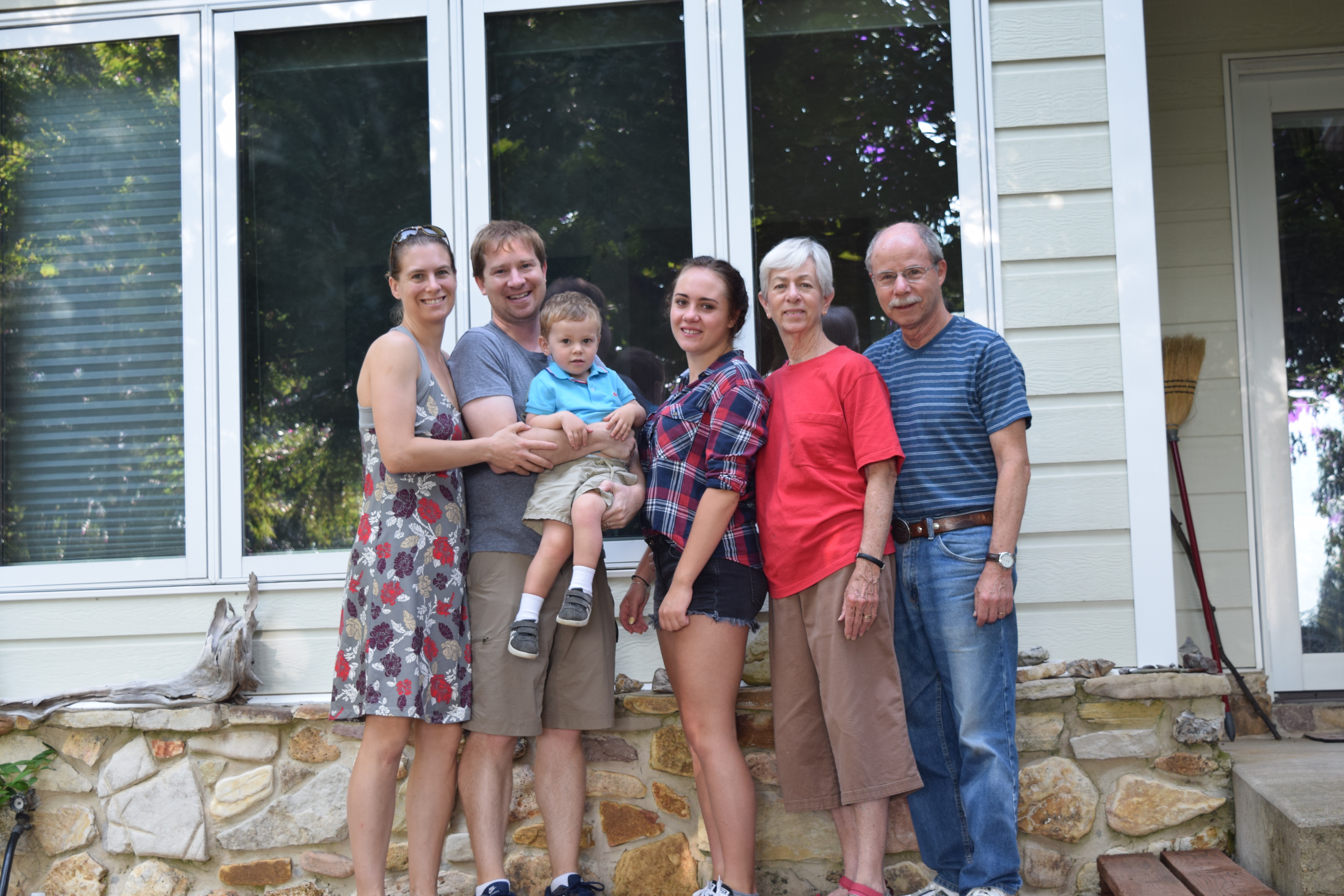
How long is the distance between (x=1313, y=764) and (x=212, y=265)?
146 inches

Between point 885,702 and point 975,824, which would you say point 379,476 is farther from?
point 975,824

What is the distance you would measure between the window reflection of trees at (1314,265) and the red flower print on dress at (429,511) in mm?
3308

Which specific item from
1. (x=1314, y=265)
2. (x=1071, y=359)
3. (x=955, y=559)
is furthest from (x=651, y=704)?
(x=1314, y=265)

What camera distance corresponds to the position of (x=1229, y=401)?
3.88 m

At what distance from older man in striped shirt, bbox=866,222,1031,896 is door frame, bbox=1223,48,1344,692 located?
1.83m

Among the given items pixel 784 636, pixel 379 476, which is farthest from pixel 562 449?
pixel 784 636

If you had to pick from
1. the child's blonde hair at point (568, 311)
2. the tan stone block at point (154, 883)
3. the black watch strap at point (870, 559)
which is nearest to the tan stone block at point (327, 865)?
the tan stone block at point (154, 883)

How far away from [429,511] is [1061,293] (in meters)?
1.94

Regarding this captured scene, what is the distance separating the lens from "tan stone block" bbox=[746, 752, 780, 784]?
2.90 m

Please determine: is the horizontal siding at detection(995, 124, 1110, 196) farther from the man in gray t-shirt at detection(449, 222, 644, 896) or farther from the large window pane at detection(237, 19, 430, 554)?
the large window pane at detection(237, 19, 430, 554)

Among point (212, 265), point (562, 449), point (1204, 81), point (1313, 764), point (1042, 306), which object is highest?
point (1204, 81)

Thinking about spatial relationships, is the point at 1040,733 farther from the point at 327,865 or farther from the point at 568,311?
the point at 327,865

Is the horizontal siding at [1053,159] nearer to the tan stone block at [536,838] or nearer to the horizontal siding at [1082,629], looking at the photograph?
the horizontal siding at [1082,629]

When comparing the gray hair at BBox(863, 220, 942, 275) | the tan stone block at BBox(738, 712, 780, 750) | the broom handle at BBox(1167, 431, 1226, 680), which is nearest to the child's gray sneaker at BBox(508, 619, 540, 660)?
the tan stone block at BBox(738, 712, 780, 750)
